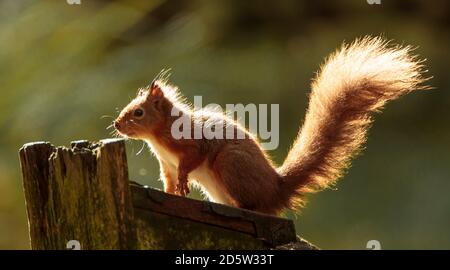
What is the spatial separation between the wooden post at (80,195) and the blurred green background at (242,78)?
7.05 feet

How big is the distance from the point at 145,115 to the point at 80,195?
109 cm

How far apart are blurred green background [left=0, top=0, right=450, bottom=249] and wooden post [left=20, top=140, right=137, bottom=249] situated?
2.15 m

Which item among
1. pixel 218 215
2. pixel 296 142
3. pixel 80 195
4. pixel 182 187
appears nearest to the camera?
pixel 80 195

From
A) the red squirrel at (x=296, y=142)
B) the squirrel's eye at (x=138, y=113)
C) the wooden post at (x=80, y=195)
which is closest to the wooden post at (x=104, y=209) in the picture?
the wooden post at (x=80, y=195)

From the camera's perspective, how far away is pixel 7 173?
5.70 m

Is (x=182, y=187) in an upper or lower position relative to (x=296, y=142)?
lower

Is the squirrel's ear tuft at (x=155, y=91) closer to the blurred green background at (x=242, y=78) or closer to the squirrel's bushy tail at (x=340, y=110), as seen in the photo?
the squirrel's bushy tail at (x=340, y=110)

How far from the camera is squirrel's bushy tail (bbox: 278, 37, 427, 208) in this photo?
157 inches

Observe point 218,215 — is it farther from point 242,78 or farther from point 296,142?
point 242,78

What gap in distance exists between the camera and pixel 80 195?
3.06 m

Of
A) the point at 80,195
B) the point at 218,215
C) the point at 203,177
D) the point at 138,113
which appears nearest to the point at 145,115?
the point at 138,113

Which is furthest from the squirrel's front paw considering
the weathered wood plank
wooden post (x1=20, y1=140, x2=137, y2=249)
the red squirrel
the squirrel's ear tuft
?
wooden post (x1=20, y1=140, x2=137, y2=249)

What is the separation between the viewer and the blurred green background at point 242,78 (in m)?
5.71

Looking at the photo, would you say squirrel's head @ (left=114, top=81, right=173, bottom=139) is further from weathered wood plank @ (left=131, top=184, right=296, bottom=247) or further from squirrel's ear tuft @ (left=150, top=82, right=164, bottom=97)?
weathered wood plank @ (left=131, top=184, right=296, bottom=247)
